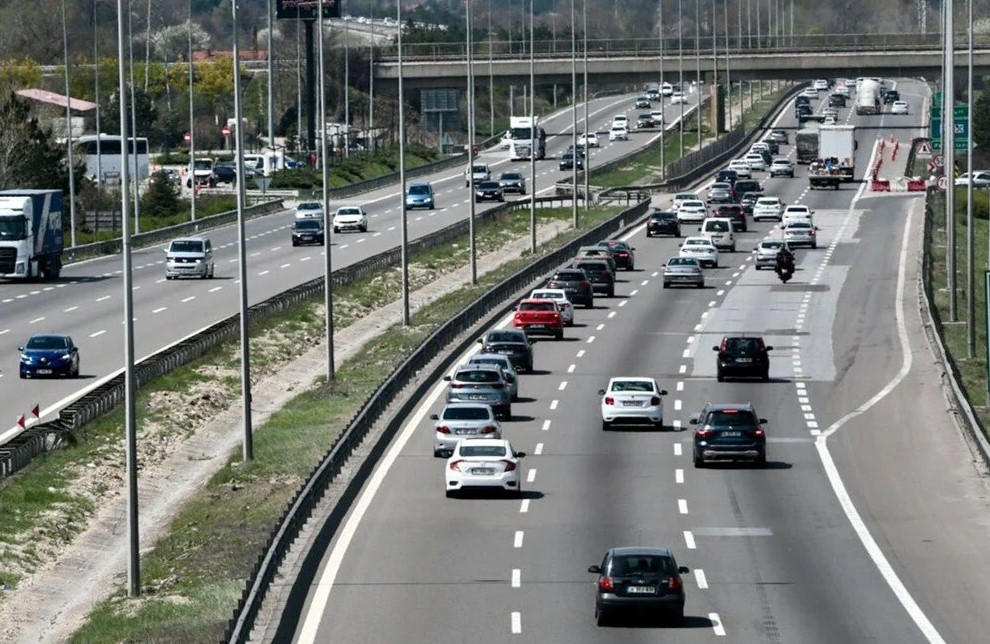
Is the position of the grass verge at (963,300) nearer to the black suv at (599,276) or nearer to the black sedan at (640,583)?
the black suv at (599,276)

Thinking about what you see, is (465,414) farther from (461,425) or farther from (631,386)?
(631,386)

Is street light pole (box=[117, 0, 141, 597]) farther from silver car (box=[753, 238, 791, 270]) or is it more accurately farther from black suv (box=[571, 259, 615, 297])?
silver car (box=[753, 238, 791, 270])

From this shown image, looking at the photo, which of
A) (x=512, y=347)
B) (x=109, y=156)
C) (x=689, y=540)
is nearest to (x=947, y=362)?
(x=512, y=347)

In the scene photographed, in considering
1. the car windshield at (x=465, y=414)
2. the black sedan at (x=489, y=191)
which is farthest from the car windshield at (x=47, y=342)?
the black sedan at (x=489, y=191)

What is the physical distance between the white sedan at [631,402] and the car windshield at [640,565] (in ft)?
74.7

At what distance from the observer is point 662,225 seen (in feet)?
367

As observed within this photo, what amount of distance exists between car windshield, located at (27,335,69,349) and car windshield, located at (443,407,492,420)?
59.3 ft

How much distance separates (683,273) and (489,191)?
44628 millimetres

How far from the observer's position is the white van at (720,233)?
104750mm

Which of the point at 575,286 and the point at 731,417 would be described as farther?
the point at 575,286

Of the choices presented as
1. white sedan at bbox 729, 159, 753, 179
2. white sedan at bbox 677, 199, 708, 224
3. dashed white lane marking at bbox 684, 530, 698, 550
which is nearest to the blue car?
dashed white lane marking at bbox 684, 530, 698, 550

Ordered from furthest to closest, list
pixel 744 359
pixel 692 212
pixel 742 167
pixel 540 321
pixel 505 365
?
pixel 742 167, pixel 692 212, pixel 540 321, pixel 744 359, pixel 505 365

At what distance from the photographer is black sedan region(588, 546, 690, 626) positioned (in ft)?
106

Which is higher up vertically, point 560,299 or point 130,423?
point 130,423
